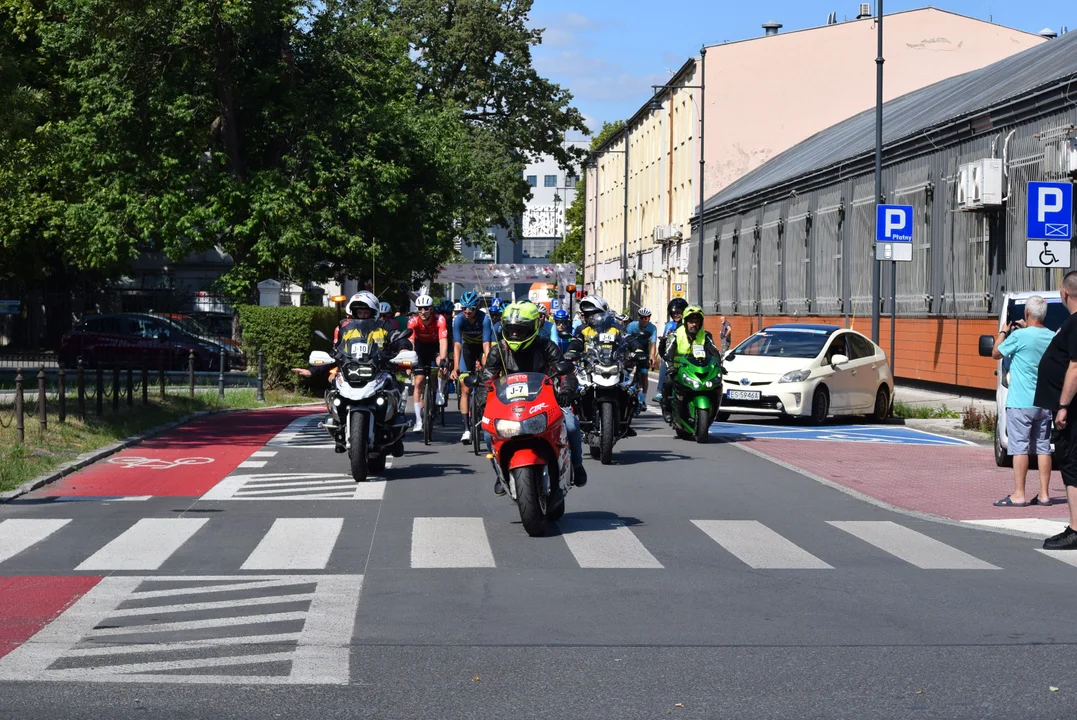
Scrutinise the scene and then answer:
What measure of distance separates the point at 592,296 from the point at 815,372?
662 centimetres

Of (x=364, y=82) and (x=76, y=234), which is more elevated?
(x=364, y=82)

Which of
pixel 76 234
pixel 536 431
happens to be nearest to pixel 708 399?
pixel 536 431

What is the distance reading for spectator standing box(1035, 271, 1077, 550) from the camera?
9.88m

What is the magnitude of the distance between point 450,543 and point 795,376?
1323 cm

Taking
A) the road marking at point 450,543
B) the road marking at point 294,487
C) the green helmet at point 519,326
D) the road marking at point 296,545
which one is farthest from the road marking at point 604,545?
the road marking at point 294,487

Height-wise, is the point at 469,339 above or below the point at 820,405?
above

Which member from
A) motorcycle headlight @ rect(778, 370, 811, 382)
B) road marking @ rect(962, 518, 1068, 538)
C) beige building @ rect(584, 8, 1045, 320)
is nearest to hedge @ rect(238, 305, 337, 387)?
motorcycle headlight @ rect(778, 370, 811, 382)

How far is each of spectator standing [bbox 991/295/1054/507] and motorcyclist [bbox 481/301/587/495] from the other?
3876mm

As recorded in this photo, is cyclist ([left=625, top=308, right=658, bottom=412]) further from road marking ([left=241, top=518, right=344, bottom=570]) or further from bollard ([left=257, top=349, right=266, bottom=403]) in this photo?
road marking ([left=241, top=518, right=344, bottom=570])

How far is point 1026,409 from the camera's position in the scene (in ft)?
40.9

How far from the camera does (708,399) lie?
18.8 metres

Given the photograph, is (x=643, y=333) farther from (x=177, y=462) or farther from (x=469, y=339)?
(x=177, y=462)

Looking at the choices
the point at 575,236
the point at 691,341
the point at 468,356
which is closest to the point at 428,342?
the point at 468,356

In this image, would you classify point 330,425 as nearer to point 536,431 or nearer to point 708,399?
point 536,431
